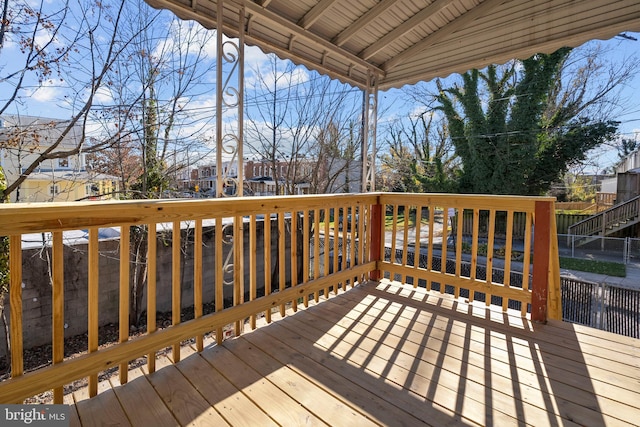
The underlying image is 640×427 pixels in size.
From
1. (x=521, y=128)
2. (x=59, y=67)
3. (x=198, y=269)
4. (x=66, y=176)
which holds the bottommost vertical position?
(x=198, y=269)

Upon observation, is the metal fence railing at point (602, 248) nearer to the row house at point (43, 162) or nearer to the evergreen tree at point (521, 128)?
the evergreen tree at point (521, 128)

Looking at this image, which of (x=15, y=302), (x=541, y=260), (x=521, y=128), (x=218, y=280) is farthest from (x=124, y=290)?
(x=521, y=128)

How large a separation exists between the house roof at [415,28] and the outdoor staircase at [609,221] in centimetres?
1201

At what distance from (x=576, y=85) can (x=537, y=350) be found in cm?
1519

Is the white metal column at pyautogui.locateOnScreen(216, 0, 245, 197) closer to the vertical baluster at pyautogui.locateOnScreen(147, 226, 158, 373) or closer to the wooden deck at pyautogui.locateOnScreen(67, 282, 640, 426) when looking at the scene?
the vertical baluster at pyautogui.locateOnScreen(147, 226, 158, 373)

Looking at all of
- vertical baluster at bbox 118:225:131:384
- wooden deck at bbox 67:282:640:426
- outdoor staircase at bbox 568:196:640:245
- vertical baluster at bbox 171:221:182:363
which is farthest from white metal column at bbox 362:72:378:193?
outdoor staircase at bbox 568:196:640:245

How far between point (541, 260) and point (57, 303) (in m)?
3.06

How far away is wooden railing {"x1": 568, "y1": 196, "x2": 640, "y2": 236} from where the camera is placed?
1178 cm

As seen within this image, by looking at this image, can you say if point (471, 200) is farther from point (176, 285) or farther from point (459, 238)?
point (176, 285)

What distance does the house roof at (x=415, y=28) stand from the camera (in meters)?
2.54

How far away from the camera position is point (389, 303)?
2816 mm

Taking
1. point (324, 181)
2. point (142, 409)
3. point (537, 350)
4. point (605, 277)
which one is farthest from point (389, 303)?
point (605, 277)

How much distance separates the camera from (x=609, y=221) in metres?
12.3

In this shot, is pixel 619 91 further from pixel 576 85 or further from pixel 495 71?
pixel 495 71
